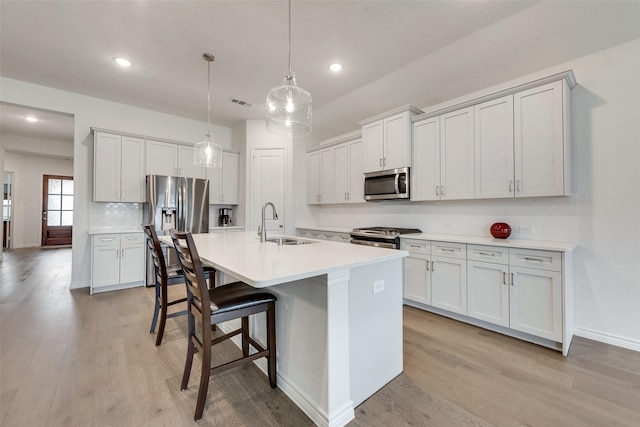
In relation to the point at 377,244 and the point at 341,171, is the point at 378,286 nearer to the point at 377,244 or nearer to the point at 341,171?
the point at 377,244

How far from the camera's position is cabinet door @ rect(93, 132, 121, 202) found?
404 cm

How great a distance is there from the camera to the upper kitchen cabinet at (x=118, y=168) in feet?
13.3

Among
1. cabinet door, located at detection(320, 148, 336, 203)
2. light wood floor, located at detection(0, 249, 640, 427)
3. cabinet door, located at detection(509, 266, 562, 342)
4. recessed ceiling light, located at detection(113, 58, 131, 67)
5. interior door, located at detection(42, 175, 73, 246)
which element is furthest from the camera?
interior door, located at detection(42, 175, 73, 246)

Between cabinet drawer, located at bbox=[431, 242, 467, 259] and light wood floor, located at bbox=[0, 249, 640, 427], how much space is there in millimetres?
716

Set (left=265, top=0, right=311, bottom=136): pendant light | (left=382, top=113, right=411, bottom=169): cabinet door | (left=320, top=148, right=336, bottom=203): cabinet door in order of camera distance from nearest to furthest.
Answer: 1. (left=265, top=0, right=311, bottom=136): pendant light
2. (left=382, top=113, right=411, bottom=169): cabinet door
3. (left=320, top=148, right=336, bottom=203): cabinet door

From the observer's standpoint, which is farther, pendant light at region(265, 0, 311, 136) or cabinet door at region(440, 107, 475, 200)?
cabinet door at region(440, 107, 475, 200)

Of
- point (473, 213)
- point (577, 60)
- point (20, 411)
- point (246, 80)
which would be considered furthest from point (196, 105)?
point (577, 60)

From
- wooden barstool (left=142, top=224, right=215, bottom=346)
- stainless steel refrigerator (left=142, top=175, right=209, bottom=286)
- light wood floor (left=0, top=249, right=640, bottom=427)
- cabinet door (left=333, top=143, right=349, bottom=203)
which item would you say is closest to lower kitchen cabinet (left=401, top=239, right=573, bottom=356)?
light wood floor (left=0, top=249, right=640, bottom=427)

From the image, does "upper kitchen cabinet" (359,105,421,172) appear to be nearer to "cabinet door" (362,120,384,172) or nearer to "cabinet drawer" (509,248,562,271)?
"cabinet door" (362,120,384,172)

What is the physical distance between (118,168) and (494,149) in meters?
5.13

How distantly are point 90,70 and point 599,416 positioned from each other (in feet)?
18.8

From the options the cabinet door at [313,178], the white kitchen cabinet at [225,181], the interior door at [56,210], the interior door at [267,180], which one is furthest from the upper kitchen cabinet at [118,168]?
the interior door at [56,210]

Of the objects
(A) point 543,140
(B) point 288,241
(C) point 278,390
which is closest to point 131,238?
(B) point 288,241

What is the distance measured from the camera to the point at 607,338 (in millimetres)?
2396
